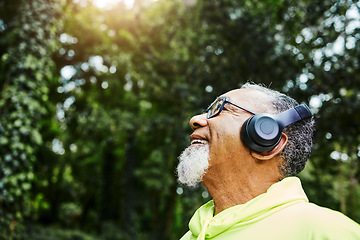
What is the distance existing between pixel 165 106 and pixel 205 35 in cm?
431

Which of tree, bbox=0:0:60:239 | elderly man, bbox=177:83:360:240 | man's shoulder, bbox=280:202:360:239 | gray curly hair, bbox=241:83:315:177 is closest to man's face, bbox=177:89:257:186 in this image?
elderly man, bbox=177:83:360:240

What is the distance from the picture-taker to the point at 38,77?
238 inches

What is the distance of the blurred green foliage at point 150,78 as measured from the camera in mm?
5922

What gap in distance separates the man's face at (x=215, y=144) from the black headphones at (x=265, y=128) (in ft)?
0.26

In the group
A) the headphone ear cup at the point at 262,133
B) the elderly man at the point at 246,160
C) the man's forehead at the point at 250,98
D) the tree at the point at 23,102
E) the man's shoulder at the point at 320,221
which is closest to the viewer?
the man's shoulder at the point at 320,221

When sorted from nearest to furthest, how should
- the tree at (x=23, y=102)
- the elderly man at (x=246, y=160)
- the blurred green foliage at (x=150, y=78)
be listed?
the elderly man at (x=246, y=160) → the tree at (x=23, y=102) → the blurred green foliage at (x=150, y=78)

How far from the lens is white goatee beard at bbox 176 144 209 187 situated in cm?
184

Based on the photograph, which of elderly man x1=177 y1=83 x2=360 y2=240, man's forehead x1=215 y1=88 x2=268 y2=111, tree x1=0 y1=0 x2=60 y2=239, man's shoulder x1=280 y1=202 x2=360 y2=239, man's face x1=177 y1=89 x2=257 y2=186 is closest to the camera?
man's shoulder x1=280 y1=202 x2=360 y2=239

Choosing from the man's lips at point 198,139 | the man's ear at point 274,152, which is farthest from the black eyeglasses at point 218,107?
the man's ear at point 274,152

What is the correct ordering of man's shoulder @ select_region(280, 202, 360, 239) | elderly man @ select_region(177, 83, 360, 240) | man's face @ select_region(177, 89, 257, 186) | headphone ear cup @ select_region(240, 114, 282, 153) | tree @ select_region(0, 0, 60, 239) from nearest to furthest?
man's shoulder @ select_region(280, 202, 360, 239)
elderly man @ select_region(177, 83, 360, 240)
headphone ear cup @ select_region(240, 114, 282, 153)
man's face @ select_region(177, 89, 257, 186)
tree @ select_region(0, 0, 60, 239)

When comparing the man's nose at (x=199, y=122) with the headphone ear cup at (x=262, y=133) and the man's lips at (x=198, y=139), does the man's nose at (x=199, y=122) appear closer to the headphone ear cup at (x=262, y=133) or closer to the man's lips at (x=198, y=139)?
the man's lips at (x=198, y=139)

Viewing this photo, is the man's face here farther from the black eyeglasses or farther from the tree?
the tree

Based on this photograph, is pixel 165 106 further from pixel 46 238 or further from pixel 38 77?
pixel 38 77

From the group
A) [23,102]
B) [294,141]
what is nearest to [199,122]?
[294,141]
